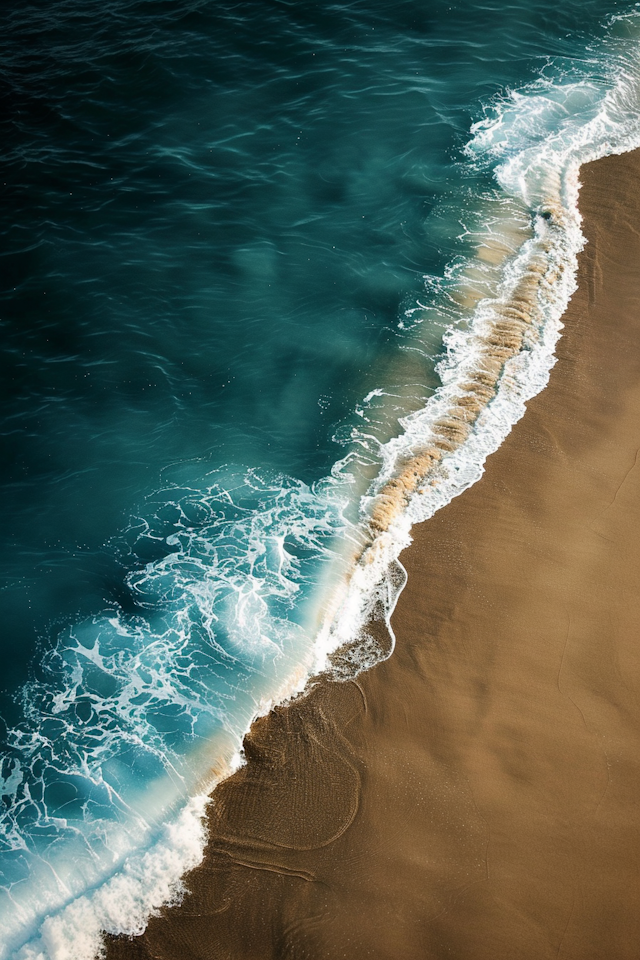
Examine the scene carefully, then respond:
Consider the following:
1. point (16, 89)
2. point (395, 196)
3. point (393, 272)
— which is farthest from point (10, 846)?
point (16, 89)

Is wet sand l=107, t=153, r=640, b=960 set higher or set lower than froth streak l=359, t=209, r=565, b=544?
lower

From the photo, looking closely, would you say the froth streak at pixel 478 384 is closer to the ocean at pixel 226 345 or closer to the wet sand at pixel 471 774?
the ocean at pixel 226 345

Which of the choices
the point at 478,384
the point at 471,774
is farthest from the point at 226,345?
the point at 471,774

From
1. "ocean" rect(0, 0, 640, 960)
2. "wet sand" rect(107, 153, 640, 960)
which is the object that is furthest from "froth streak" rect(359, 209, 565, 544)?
"wet sand" rect(107, 153, 640, 960)

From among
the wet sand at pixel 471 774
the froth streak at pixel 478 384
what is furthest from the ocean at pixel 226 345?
the wet sand at pixel 471 774

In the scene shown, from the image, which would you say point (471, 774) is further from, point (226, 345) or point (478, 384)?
point (226, 345)

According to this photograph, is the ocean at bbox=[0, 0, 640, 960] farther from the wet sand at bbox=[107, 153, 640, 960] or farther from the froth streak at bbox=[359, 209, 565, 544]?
the wet sand at bbox=[107, 153, 640, 960]
